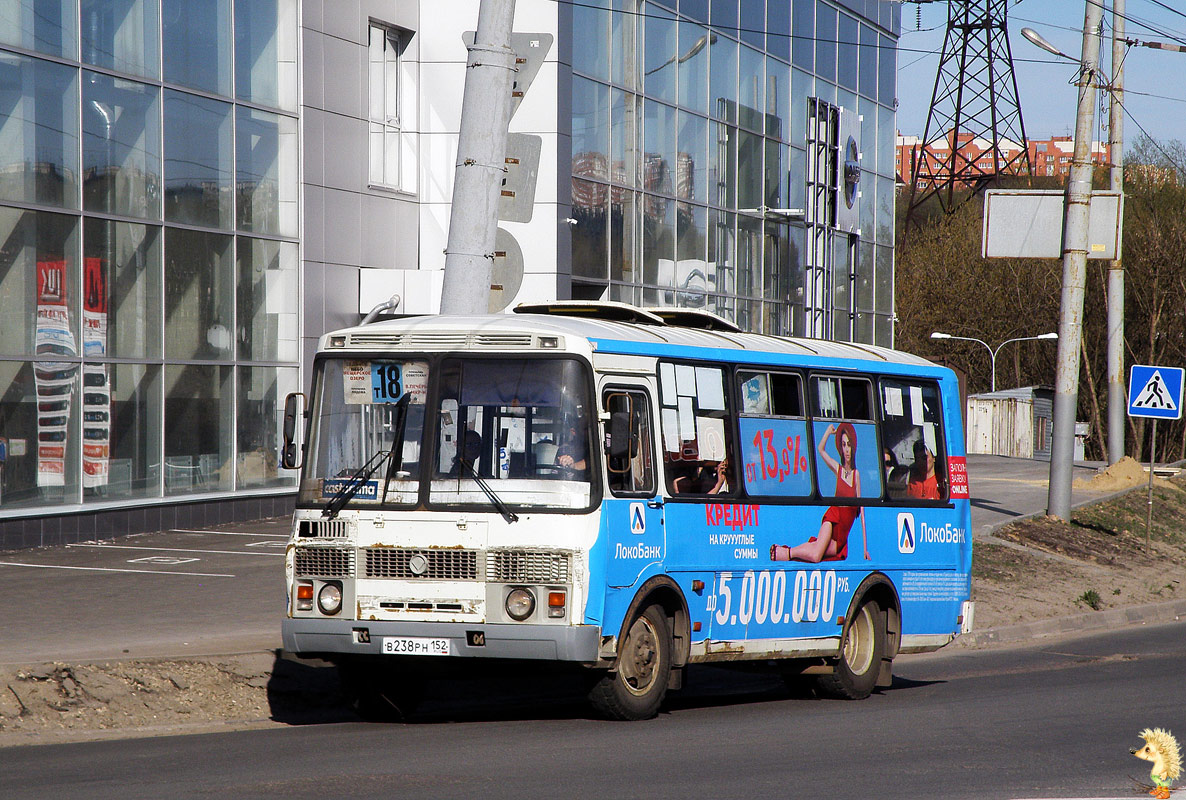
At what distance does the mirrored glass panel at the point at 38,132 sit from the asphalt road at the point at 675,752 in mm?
10948

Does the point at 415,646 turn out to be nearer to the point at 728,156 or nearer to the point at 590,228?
the point at 590,228

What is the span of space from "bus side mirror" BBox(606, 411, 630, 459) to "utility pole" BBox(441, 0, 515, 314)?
2251mm

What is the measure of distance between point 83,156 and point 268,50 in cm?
487

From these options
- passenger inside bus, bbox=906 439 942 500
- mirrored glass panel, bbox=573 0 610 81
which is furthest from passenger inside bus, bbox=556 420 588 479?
mirrored glass panel, bbox=573 0 610 81

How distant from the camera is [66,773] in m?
8.07

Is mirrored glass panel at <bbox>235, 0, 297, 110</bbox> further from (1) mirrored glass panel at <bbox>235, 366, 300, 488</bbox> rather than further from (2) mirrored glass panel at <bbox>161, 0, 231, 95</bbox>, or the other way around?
(1) mirrored glass panel at <bbox>235, 366, 300, 488</bbox>

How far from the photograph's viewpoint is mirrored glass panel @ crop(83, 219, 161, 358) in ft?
67.9

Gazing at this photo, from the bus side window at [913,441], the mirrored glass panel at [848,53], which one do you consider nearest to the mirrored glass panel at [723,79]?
the mirrored glass panel at [848,53]

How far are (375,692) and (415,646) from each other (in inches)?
40.4

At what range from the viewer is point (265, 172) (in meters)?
24.5

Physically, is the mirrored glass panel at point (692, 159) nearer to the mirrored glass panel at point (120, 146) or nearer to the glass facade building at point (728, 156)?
the glass facade building at point (728, 156)

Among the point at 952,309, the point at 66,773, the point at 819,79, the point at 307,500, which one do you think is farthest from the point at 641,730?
the point at 952,309

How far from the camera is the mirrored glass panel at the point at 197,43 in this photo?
877 inches

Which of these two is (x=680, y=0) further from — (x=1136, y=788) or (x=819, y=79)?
(x=1136, y=788)
